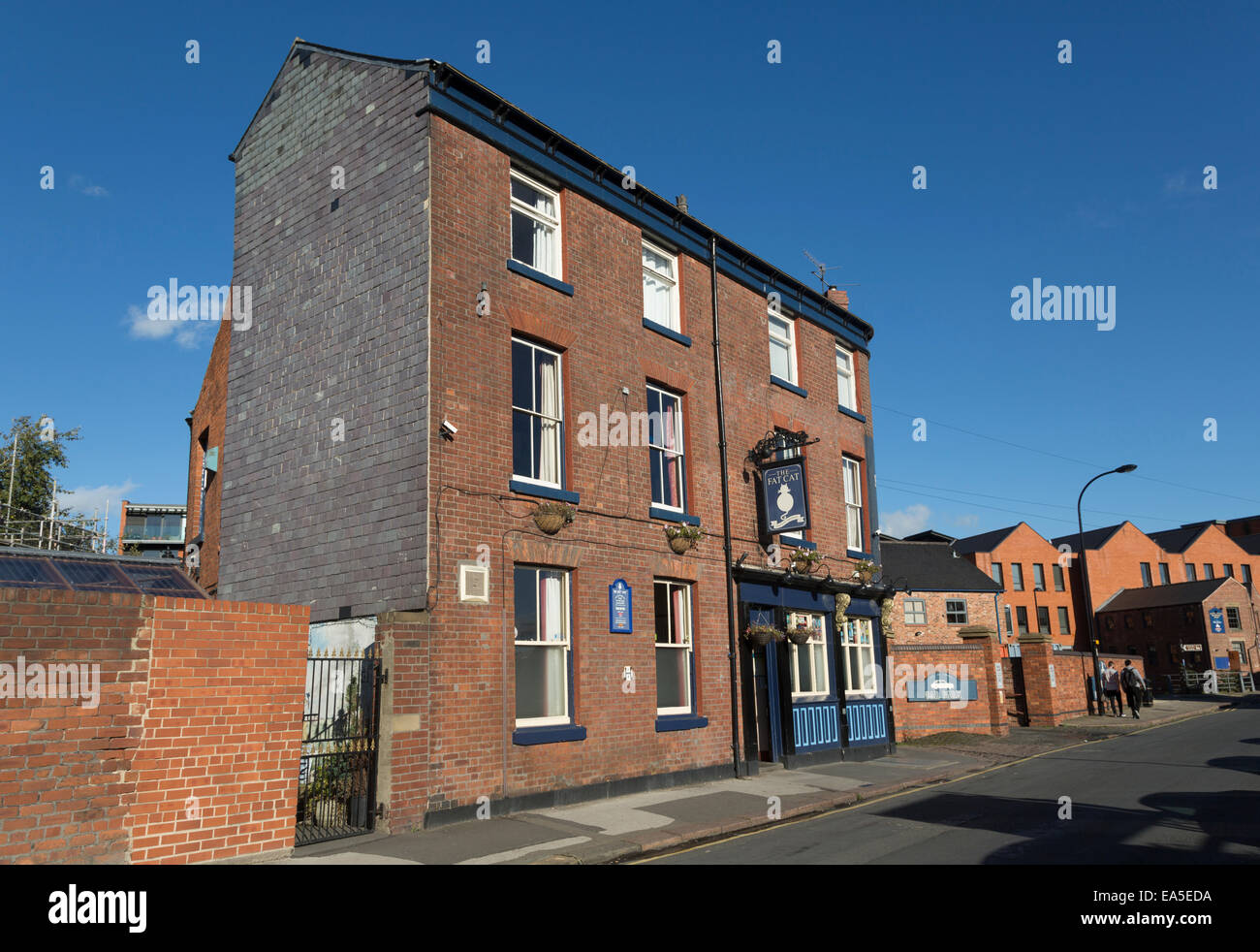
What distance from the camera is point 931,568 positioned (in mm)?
51312

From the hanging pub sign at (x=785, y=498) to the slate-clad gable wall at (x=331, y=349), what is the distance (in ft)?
26.9

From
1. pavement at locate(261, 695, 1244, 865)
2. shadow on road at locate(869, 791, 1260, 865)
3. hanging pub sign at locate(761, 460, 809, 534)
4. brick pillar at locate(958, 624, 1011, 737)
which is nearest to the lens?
shadow on road at locate(869, 791, 1260, 865)

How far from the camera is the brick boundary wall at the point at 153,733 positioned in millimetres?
7840

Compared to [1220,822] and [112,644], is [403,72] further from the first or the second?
[1220,822]

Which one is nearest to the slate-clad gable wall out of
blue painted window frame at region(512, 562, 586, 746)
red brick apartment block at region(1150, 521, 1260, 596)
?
blue painted window frame at region(512, 562, 586, 746)

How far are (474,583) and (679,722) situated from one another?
5051 mm

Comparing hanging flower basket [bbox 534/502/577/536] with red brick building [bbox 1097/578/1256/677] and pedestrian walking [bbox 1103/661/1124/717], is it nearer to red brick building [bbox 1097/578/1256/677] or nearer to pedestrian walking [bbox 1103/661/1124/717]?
pedestrian walking [bbox 1103/661/1124/717]

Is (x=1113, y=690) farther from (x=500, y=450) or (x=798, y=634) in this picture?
(x=500, y=450)

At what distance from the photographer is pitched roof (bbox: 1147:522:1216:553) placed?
3066 inches

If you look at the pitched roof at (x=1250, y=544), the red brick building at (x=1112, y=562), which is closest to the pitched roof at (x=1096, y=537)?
the red brick building at (x=1112, y=562)

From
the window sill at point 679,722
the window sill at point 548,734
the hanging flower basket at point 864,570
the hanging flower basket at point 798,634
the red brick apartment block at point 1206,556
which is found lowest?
the window sill at point 679,722

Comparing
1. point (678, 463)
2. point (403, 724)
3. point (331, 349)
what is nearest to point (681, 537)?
point (678, 463)

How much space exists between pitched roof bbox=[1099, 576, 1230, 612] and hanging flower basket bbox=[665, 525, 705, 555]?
62.2m

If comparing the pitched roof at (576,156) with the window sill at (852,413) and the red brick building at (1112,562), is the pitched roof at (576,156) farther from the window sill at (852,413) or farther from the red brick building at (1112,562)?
the red brick building at (1112,562)
